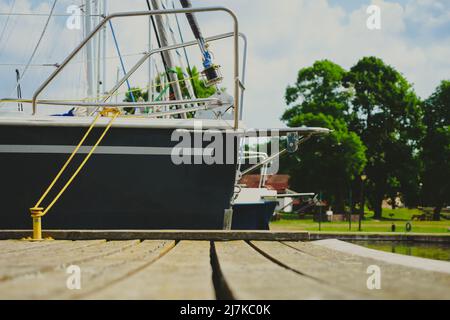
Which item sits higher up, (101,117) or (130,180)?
(101,117)

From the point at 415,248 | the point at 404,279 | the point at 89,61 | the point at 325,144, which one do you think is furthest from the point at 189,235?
the point at 325,144

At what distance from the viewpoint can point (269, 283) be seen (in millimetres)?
2033

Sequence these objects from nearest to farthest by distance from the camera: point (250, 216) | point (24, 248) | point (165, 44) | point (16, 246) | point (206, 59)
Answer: point (24, 248) < point (16, 246) < point (206, 59) < point (165, 44) < point (250, 216)

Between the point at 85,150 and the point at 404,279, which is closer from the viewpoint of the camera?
the point at 404,279

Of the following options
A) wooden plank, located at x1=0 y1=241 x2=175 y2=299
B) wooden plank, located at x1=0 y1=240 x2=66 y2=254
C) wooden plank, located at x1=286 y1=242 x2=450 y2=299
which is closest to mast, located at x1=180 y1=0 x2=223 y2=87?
wooden plank, located at x1=0 y1=240 x2=66 y2=254

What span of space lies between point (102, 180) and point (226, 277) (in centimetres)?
613

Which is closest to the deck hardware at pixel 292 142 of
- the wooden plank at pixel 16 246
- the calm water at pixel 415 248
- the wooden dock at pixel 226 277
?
the wooden plank at pixel 16 246

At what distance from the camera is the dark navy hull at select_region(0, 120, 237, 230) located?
8023mm

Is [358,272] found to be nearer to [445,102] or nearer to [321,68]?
[321,68]

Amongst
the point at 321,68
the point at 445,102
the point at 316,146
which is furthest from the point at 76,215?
the point at 445,102

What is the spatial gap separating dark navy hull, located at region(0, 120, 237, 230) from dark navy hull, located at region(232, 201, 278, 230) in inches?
284

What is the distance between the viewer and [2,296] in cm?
174

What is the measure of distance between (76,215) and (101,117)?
1384 mm

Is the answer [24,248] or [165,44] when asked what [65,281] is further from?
[165,44]
